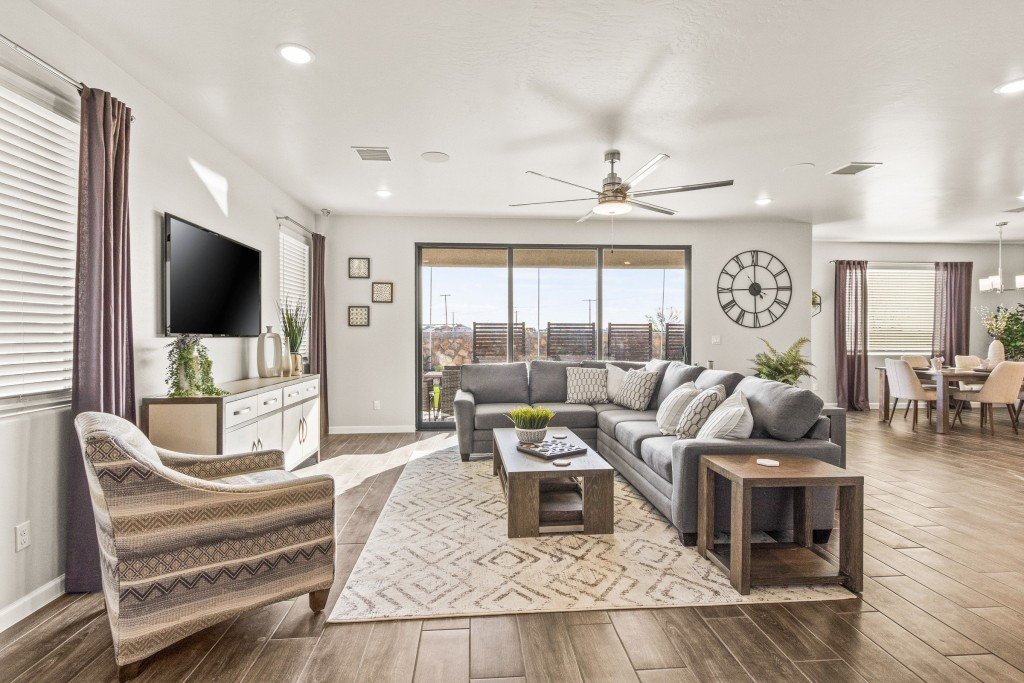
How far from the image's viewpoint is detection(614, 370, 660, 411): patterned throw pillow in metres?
5.00

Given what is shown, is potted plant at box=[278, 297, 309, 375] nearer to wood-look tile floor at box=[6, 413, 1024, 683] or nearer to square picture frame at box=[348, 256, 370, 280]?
A: square picture frame at box=[348, 256, 370, 280]

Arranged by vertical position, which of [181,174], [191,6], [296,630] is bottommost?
[296,630]

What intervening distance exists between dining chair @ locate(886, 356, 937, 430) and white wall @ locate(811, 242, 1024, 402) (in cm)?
128

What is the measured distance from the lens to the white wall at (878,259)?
8562mm

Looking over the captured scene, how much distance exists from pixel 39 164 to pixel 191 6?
0.98 meters

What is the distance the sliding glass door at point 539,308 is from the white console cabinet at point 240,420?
6.90ft

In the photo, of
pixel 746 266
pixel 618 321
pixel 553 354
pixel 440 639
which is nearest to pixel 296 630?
pixel 440 639

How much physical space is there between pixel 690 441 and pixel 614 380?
2.55m

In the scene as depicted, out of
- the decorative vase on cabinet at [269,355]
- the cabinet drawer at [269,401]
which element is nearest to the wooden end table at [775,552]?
the cabinet drawer at [269,401]

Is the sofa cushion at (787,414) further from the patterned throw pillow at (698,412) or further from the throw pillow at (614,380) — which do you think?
the throw pillow at (614,380)

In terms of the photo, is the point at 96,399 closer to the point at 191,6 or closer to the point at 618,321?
the point at 191,6

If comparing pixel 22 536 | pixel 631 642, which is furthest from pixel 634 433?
pixel 22 536

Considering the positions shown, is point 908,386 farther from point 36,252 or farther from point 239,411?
point 36,252

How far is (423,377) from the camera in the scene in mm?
6570
